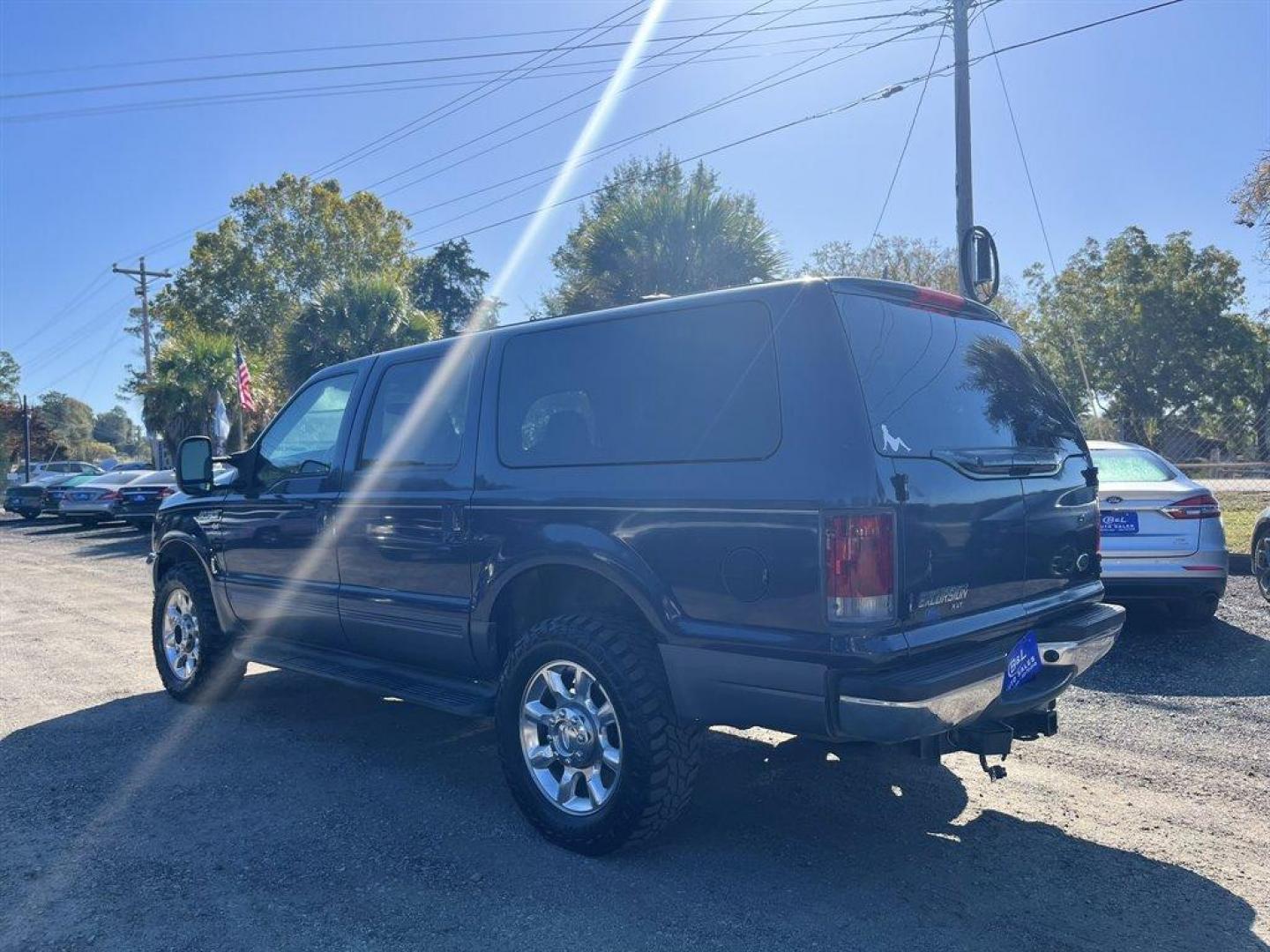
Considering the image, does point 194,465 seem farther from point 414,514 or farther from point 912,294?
point 912,294

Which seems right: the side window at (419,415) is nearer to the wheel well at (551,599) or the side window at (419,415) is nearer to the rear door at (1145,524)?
the wheel well at (551,599)

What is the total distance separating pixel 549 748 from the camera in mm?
3879

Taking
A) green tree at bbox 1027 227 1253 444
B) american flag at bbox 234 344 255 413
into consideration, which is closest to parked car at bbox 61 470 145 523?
american flag at bbox 234 344 255 413

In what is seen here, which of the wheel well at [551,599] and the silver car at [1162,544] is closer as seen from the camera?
the wheel well at [551,599]

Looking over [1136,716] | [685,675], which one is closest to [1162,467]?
[1136,716]

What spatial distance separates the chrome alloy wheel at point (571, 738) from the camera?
369 cm

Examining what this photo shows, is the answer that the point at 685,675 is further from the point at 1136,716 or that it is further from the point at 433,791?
the point at 1136,716

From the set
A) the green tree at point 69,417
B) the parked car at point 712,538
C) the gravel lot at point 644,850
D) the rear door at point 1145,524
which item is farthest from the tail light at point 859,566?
the green tree at point 69,417

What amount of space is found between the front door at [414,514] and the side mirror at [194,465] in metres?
1.32

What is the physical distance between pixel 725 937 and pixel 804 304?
209 cm

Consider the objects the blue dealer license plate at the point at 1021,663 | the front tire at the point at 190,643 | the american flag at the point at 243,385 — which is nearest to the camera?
the blue dealer license plate at the point at 1021,663

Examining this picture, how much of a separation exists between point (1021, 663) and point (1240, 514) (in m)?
13.1

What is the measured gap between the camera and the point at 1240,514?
563 inches

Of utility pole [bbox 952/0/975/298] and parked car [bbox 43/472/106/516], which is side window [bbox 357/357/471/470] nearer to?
utility pole [bbox 952/0/975/298]
